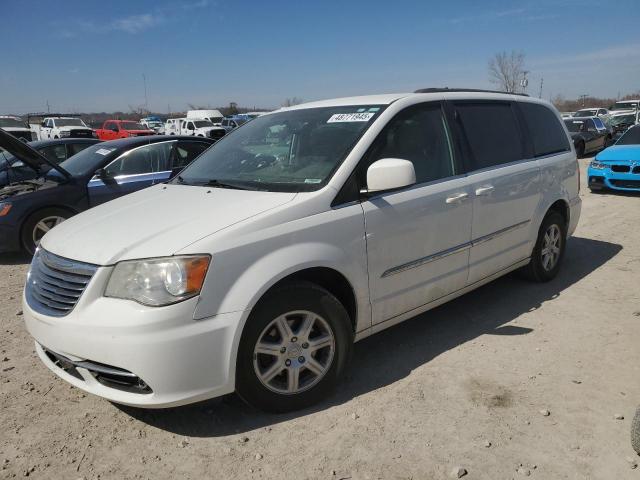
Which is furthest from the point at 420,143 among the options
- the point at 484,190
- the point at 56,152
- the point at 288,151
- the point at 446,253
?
the point at 56,152

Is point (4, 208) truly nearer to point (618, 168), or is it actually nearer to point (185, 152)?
point (185, 152)

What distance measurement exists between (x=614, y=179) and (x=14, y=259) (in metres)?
10.3

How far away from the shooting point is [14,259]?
22.2 feet

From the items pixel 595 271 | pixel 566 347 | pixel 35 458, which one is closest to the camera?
pixel 35 458

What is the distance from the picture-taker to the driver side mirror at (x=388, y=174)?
3018 millimetres

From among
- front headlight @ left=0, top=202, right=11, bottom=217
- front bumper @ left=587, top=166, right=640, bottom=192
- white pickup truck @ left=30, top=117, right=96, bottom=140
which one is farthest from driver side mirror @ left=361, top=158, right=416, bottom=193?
white pickup truck @ left=30, top=117, right=96, bottom=140

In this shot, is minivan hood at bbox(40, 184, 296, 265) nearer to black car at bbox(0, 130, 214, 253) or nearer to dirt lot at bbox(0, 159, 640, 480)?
dirt lot at bbox(0, 159, 640, 480)

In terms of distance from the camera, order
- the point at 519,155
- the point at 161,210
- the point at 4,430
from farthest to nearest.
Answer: the point at 519,155 → the point at 161,210 → the point at 4,430

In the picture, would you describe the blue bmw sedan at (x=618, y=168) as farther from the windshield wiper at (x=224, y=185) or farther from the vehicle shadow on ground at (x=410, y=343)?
the windshield wiper at (x=224, y=185)

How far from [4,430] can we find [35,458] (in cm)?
40

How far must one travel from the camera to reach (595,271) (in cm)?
546

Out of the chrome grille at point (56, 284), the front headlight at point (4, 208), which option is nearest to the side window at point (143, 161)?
the front headlight at point (4, 208)

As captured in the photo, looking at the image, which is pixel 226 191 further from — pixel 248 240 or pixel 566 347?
pixel 566 347

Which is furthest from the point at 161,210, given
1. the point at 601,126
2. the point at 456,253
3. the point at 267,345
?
the point at 601,126
